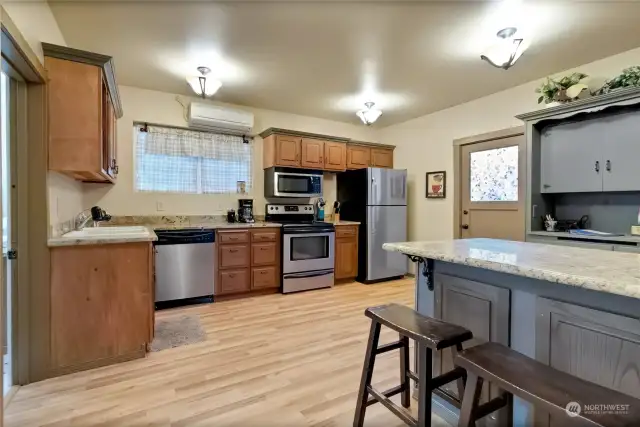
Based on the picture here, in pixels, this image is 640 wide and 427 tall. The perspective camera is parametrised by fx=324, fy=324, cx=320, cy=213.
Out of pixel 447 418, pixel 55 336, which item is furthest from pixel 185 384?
pixel 447 418

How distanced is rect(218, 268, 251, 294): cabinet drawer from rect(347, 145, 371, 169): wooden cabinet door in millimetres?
2318

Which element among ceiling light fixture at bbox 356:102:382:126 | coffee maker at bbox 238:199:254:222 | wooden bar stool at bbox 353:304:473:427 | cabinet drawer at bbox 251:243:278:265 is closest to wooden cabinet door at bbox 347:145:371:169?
ceiling light fixture at bbox 356:102:382:126

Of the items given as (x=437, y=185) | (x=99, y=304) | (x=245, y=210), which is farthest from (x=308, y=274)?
(x=99, y=304)

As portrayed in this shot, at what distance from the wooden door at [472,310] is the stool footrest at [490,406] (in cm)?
22

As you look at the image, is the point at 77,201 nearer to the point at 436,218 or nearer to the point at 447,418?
the point at 447,418

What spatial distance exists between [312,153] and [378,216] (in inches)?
52.7

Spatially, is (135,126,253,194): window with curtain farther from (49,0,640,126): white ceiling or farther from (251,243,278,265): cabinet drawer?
(251,243,278,265): cabinet drawer

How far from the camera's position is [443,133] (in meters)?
4.64

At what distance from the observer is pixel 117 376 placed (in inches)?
83.7

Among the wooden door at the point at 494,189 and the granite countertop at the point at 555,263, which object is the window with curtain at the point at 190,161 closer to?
the wooden door at the point at 494,189

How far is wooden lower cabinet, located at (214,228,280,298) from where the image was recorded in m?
3.84

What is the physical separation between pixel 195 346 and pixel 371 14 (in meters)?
2.87

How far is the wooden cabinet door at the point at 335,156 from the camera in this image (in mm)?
4828

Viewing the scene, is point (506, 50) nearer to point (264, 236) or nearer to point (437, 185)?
point (437, 185)
